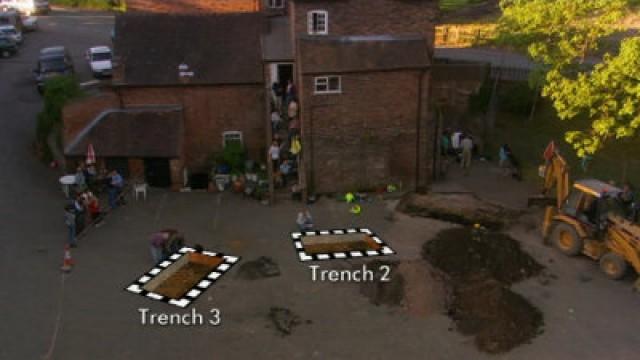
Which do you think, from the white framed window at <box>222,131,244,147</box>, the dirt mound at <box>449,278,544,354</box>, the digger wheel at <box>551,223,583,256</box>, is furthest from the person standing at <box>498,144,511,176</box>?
the white framed window at <box>222,131,244,147</box>

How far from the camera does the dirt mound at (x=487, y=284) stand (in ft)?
60.9

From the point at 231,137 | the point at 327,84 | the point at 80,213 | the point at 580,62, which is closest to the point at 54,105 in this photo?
the point at 231,137

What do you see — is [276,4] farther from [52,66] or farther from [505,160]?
[505,160]

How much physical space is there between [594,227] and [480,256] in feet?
12.4

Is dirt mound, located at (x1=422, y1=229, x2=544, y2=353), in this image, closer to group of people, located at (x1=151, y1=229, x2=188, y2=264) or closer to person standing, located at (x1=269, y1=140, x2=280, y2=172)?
person standing, located at (x1=269, y1=140, x2=280, y2=172)

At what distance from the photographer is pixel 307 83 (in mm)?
27156

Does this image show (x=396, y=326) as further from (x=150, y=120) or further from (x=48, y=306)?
(x=150, y=120)

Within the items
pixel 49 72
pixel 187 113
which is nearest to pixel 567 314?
pixel 187 113

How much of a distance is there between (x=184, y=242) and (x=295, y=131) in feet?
25.8

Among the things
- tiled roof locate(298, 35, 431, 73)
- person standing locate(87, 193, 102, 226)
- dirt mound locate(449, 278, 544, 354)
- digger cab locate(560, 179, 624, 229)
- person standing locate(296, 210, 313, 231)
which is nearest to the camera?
dirt mound locate(449, 278, 544, 354)

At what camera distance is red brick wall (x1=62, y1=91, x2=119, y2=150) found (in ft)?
99.6

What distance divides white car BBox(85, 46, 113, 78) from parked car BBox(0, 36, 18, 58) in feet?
28.7

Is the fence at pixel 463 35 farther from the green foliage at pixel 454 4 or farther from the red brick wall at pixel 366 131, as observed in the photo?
the red brick wall at pixel 366 131

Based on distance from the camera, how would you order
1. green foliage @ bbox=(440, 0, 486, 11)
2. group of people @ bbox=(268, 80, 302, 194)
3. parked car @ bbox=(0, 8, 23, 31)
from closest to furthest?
group of people @ bbox=(268, 80, 302, 194) < parked car @ bbox=(0, 8, 23, 31) < green foliage @ bbox=(440, 0, 486, 11)
